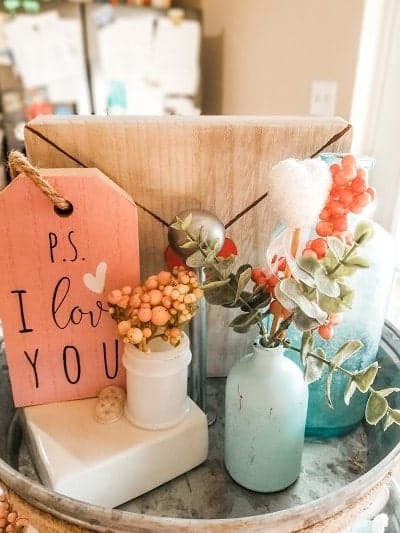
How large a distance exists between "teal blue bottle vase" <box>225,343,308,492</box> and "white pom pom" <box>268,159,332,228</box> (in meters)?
0.16

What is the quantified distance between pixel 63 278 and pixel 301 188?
29 centimetres

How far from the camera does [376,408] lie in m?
0.45

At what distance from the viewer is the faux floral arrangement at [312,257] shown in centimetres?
41

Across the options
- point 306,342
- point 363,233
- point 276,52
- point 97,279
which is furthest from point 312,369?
point 276,52

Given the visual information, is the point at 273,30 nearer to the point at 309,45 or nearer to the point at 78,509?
the point at 309,45

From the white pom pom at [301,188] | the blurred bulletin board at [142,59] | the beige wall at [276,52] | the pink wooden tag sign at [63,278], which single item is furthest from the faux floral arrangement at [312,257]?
the blurred bulletin board at [142,59]

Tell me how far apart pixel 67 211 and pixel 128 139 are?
0.13m

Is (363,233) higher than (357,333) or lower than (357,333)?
higher

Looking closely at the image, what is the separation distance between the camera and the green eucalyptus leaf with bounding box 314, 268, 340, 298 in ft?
1.34

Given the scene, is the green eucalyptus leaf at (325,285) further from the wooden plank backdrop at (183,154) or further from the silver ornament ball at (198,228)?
the wooden plank backdrop at (183,154)

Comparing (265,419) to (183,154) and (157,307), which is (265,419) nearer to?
(157,307)

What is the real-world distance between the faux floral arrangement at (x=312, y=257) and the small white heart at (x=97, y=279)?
12 cm

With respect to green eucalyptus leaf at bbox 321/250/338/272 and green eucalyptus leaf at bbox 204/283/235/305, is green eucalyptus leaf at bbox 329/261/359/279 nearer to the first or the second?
green eucalyptus leaf at bbox 321/250/338/272

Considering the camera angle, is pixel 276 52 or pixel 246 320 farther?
pixel 276 52
